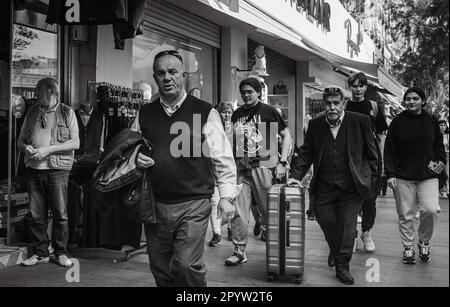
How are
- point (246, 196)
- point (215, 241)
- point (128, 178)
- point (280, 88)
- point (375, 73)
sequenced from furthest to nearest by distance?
point (280, 88), point (375, 73), point (215, 241), point (246, 196), point (128, 178)

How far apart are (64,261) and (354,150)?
3.12 metres

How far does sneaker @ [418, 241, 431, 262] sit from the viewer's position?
20.1 ft

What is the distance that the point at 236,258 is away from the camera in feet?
20.3

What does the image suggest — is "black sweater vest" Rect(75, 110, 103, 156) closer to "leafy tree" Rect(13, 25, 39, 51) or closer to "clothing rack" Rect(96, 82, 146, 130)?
"clothing rack" Rect(96, 82, 146, 130)

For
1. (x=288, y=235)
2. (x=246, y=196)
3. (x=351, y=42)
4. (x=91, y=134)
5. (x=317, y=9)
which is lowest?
(x=288, y=235)

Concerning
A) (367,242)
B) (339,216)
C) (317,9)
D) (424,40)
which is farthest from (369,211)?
(317,9)

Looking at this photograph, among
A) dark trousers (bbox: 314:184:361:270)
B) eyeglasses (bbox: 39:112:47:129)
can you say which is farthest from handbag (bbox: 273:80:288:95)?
dark trousers (bbox: 314:184:361:270)

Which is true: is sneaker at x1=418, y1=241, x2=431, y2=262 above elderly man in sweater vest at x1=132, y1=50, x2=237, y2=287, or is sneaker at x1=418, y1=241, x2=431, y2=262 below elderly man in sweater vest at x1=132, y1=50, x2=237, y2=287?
below

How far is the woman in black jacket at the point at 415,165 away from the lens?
5.94 m

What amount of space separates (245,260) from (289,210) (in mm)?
1186

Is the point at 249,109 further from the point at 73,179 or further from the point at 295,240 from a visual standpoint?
the point at 73,179

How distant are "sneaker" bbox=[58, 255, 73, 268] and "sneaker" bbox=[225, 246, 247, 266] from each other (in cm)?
161

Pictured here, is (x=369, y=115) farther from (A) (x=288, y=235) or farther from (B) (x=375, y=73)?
(B) (x=375, y=73)

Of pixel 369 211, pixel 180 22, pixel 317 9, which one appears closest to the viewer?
pixel 369 211
